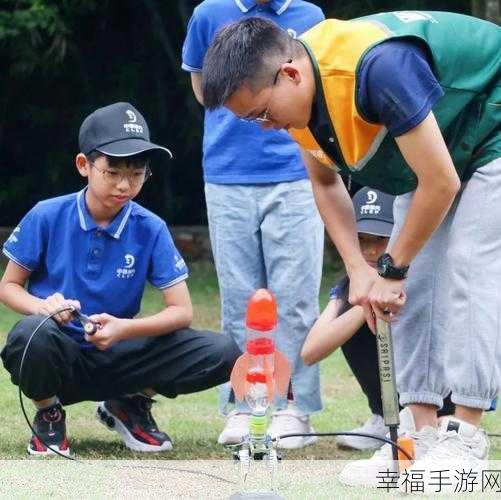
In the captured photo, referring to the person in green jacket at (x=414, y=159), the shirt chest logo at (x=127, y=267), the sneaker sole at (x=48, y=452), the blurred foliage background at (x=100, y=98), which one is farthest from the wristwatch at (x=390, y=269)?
the blurred foliage background at (x=100, y=98)

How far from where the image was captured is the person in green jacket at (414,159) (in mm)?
3594

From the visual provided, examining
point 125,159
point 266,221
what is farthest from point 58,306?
point 266,221

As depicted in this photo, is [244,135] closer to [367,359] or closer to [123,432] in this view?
[367,359]

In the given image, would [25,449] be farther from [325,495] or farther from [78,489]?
[325,495]

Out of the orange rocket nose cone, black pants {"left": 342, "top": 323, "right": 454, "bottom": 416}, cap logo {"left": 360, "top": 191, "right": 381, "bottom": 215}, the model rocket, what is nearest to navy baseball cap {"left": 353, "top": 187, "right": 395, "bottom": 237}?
cap logo {"left": 360, "top": 191, "right": 381, "bottom": 215}

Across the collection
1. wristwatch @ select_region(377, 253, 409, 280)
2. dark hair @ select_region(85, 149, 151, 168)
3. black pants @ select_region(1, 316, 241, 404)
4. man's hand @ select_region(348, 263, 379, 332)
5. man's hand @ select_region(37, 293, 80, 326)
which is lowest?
black pants @ select_region(1, 316, 241, 404)

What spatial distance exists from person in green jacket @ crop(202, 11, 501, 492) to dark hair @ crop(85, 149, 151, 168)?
0.80 meters

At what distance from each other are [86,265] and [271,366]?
1.41 m

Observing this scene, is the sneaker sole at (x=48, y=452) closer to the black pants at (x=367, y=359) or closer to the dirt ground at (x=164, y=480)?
the dirt ground at (x=164, y=480)

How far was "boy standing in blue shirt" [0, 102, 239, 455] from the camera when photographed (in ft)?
15.3

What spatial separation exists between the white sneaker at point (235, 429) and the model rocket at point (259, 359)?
130cm

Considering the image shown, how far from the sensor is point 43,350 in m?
4.47

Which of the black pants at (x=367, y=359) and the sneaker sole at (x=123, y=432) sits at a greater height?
the black pants at (x=367, y=359)

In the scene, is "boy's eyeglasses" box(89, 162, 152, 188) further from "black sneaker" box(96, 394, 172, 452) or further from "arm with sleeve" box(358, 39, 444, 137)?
"arm with sleeve" box(358, 39, 444, 137)
